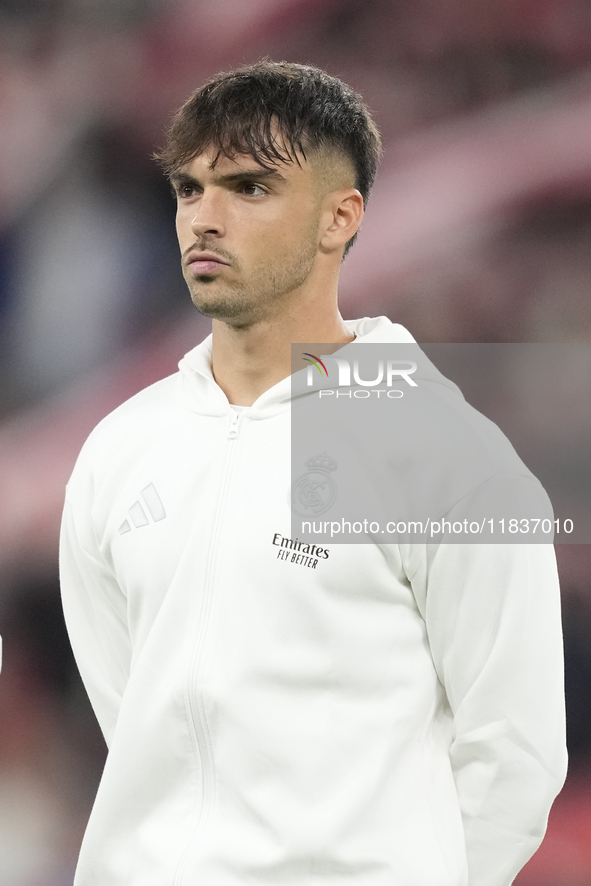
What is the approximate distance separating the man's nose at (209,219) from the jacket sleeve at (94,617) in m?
0.37

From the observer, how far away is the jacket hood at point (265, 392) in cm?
122

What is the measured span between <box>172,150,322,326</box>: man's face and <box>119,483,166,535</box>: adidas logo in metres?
0.22

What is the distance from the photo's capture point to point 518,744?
116 centimetres

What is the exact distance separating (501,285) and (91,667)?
974 millimetres

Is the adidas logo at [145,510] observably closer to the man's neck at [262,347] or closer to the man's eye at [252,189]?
the man's neck at [262,347]

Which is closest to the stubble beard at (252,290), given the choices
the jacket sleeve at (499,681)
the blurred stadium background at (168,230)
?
the jacket sleeve at (499,681)

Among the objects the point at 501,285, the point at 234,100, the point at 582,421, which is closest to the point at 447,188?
the point at 501,285

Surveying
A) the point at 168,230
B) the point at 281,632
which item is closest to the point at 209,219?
the point at 281,632

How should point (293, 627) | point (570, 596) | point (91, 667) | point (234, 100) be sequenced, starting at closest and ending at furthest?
point (293, 627), point (234, 100), point (91, 667), point (570, 596)

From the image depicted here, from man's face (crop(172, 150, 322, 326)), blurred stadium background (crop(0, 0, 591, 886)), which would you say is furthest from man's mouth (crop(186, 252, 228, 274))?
blurred stadium background (crop(0, 0, 591, 886))

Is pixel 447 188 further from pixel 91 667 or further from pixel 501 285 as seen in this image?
pixel 91 667

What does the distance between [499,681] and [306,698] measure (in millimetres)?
213

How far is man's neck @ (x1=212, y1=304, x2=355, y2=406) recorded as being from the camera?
48.8 inches

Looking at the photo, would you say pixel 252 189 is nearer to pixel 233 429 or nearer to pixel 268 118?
pixel 268 118
